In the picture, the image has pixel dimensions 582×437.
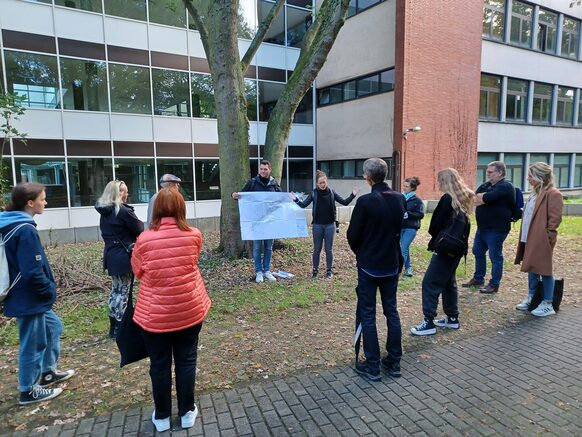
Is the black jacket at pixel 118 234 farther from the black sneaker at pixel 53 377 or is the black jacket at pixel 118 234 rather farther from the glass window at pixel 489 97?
the glass window at pixel 489 97

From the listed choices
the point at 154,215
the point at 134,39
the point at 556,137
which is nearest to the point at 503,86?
the point at 556,137

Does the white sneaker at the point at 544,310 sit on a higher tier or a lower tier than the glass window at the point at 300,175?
lower

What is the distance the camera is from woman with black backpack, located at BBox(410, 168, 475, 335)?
4371mm

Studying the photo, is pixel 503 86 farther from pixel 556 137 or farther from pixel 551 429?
pixel 551 429

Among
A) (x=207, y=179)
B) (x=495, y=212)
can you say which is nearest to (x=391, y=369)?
(x=495, y=212)

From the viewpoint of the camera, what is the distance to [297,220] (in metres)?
7.50

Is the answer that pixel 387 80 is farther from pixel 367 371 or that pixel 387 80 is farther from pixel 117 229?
pixel 367 371

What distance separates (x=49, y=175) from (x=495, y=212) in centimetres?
1442

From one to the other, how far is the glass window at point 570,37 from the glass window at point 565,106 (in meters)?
2.20

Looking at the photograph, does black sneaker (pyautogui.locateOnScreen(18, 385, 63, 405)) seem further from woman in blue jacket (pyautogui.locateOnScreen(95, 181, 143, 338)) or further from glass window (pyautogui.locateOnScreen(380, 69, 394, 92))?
glass window (pyautogui.locateOnScreen(380, 69, 394, 92))

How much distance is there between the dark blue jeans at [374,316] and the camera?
3.75 meters

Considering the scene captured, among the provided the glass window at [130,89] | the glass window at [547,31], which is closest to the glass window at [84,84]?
the glass window at [130,89]

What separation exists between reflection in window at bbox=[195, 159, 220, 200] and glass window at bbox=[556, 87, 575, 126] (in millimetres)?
22421

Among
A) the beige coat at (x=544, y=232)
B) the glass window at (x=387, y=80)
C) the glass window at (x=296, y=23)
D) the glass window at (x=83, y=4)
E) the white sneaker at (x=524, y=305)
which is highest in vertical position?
the glass window at (x=296, y=23)
